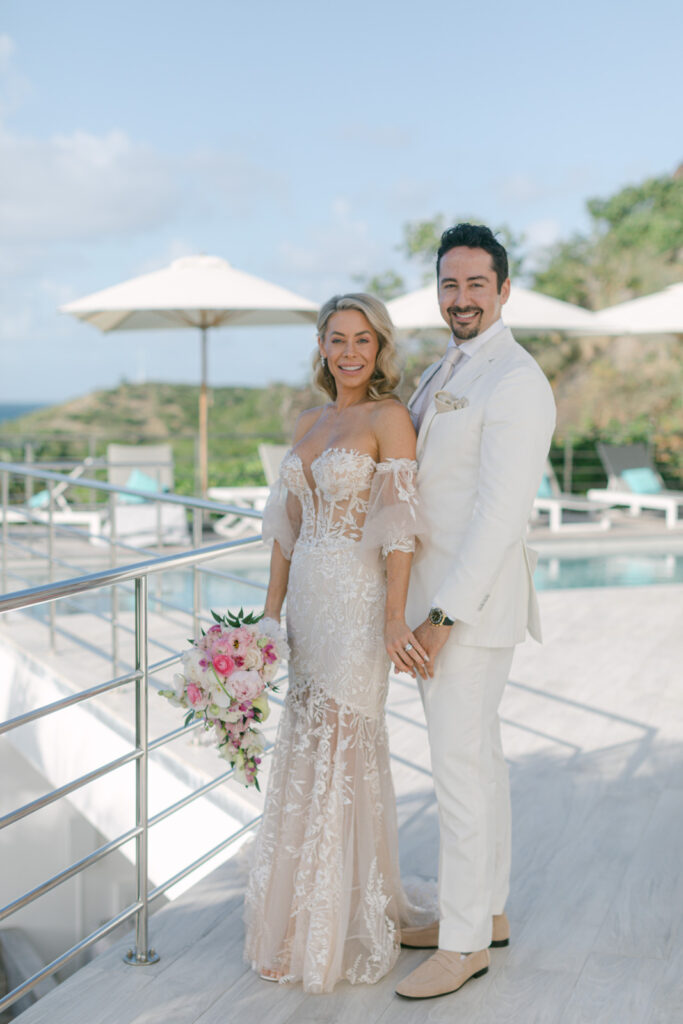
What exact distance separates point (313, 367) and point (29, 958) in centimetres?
411

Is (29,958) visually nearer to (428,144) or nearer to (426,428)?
(426,428)

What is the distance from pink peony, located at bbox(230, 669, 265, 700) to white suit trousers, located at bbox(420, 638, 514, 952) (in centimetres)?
42

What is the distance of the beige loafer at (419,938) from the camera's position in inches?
101

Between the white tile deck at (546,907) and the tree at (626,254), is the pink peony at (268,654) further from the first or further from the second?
the tree at (626,254)

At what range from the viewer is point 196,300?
905 cm

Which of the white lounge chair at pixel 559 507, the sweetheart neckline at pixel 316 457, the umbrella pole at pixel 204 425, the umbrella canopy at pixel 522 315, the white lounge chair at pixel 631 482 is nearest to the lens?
the sweetheart neckline at pixel 316 457

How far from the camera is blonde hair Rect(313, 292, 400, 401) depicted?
237 cm

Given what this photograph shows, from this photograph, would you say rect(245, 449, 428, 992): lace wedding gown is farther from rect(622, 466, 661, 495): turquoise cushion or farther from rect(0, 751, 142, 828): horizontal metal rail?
rect(622, 466, 661, 495): turquoise cushion

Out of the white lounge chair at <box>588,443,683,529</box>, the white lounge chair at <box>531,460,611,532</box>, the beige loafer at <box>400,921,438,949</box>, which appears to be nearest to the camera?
the beige loafer at <box>400,921,438,949</box>

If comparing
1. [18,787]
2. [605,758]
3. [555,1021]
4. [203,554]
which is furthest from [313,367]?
[18,787]

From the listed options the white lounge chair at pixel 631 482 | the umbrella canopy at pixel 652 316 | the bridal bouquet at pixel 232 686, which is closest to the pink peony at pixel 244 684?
the bridal bouquet at pixel 232 686

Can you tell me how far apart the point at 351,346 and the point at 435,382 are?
0.23 metres

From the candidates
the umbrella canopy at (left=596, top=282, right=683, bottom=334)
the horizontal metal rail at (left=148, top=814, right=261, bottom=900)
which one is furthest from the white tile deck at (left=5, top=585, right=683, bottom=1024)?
the umbrella canopy at (left=596, top=282, right=683, bottom=334)

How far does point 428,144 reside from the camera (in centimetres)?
4919
